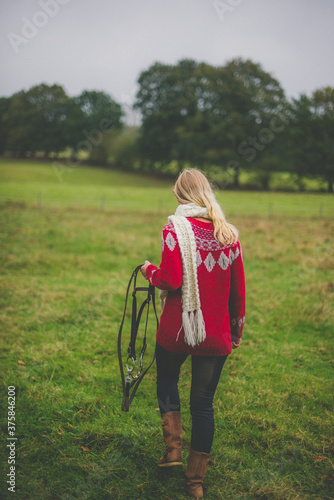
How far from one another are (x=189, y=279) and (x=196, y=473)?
4.64 ft

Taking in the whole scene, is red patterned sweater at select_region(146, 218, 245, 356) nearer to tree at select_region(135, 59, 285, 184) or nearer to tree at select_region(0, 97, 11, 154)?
tree at select_region(0, 97, 11, 154)

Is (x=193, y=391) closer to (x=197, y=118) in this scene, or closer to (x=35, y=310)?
(x=35, y=310)

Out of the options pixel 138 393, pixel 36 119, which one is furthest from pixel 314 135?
pixel 138 393

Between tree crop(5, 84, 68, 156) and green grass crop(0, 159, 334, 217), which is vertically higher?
tree crop(5, 84, 68, 156)

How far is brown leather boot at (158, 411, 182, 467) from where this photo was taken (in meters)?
2.67

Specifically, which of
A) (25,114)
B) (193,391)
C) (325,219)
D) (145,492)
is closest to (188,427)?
(145,492)

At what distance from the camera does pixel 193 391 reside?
8.21 ft

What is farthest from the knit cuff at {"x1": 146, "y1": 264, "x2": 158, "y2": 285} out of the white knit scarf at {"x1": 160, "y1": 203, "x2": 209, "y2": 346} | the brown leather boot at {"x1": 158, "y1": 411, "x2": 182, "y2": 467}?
the brown leather boot at {"x1": 158, "y1": 411, "x2": 182, "y2": 467}

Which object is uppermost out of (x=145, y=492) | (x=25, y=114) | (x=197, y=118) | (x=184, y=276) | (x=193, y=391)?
(x=197, y=118)

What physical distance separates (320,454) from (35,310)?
477 centimetres

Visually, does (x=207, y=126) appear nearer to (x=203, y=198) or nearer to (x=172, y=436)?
(x=203, y=198)

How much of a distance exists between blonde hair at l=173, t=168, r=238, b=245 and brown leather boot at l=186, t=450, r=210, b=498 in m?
1.54

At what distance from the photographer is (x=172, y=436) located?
106 inches

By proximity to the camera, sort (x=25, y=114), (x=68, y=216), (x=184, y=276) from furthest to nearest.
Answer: (x=68, y=216)
(x=25, y=114)
(x=184, y=276)
